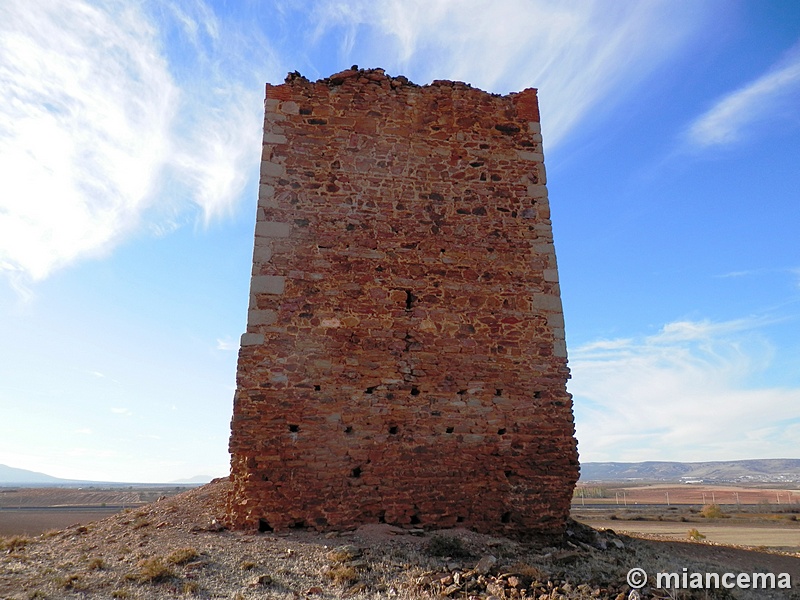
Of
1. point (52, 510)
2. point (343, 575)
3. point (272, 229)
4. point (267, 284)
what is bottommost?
point (52, 510)

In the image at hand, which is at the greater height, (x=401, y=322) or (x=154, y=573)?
(x=401, y=322)

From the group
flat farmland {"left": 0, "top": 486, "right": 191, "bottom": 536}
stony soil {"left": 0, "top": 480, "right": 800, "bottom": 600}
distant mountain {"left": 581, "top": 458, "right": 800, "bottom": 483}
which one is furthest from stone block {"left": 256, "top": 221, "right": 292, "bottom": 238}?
distant mountain {"left": 581, "top": 458, "right": 800, "bottom": 483}

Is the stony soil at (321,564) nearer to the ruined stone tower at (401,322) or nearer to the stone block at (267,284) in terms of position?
the ruined stone tower at (401,322)

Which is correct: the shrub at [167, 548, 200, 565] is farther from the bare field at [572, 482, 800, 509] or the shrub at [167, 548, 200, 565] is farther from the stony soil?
the bare field at [572, 482, 800, 509]

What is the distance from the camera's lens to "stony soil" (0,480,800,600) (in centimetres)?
496

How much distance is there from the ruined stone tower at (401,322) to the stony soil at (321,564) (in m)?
0.52

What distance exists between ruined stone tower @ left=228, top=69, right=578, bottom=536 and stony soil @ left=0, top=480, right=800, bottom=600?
0.52 meters

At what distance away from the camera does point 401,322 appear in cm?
775

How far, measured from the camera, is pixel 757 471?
531 feet

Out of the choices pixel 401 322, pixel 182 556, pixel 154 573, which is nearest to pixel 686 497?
pixel 401 322

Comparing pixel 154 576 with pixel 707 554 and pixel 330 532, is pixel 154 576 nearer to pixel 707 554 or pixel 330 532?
pixel 330 532

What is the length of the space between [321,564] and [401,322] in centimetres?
329

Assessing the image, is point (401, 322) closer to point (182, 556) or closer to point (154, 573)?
point (182, 556)

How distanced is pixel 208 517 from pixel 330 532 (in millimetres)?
1901
